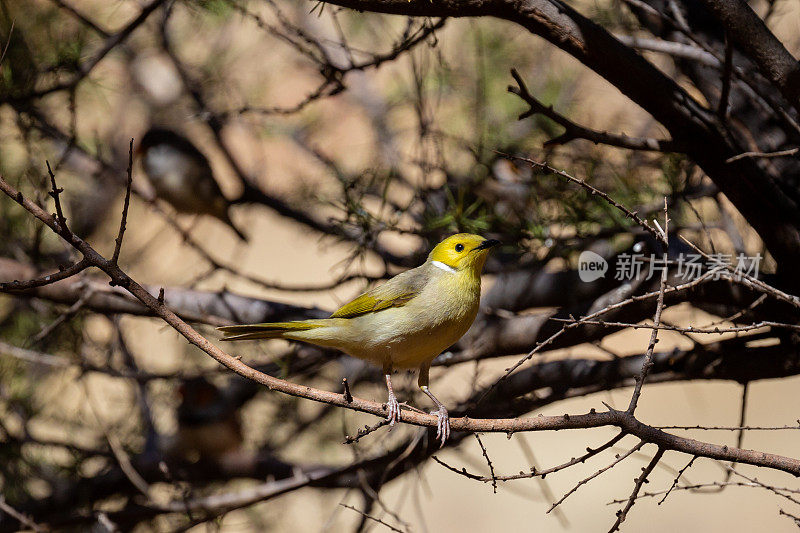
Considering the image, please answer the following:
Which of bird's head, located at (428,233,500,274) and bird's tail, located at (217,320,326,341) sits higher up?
bird's head, located at (428,233,500,274)

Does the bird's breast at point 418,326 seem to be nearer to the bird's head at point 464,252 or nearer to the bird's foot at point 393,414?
the bird's head at point 464,252

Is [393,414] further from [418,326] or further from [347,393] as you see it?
[418,326]

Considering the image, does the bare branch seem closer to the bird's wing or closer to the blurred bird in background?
the bird's wing

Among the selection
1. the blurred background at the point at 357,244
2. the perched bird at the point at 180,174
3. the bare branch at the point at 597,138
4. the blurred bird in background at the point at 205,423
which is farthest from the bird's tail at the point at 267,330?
the perched bird at the point at 180,174

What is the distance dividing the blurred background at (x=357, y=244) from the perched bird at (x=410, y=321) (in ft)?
0.66

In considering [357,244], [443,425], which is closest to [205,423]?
[357,244]

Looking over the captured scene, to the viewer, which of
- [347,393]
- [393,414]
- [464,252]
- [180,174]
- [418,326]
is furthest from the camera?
[180,174]

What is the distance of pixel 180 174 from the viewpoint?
9.86 feet

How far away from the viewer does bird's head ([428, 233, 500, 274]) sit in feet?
5.77

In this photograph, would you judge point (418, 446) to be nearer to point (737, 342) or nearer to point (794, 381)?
point (737, 342)

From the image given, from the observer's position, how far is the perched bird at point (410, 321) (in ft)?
5.42

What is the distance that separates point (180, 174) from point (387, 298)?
154 centimetres

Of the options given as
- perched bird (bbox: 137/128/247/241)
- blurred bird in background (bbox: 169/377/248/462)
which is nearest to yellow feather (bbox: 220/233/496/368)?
blurred bird in background (bbox: 169/377/248/462)

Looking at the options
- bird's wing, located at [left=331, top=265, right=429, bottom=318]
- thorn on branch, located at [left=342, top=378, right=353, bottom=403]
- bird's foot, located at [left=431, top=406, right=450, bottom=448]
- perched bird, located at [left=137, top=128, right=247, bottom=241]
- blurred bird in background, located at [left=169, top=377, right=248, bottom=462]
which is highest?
perched bird, located at [left=137, top=128, right=247, bottom=241]
